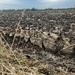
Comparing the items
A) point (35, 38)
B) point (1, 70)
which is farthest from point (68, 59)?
point (1, 70)

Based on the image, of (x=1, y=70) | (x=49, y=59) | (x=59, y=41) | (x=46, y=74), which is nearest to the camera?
(x=1, y=70)

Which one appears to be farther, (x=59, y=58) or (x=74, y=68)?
(x=59, y=58)

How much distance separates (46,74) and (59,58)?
127 cm

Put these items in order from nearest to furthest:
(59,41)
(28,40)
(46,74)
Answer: (46,74), (59,41), (28,40)

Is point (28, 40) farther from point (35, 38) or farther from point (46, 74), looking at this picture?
point (46, 74)

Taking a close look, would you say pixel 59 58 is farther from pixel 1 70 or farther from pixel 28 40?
pixel 1 70

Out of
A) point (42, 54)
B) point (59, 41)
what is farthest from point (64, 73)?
point (59, 41)

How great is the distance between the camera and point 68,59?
200 inches

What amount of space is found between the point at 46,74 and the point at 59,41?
222 cm

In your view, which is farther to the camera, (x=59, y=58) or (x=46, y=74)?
(x=59, y=58)

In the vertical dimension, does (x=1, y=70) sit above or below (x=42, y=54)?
above

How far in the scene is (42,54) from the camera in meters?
5.53

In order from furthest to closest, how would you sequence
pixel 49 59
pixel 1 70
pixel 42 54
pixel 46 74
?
pixel 42 54, pixel 49 59, pixel 46 74, pixel 1 70

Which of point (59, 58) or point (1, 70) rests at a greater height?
point (1, 70)
